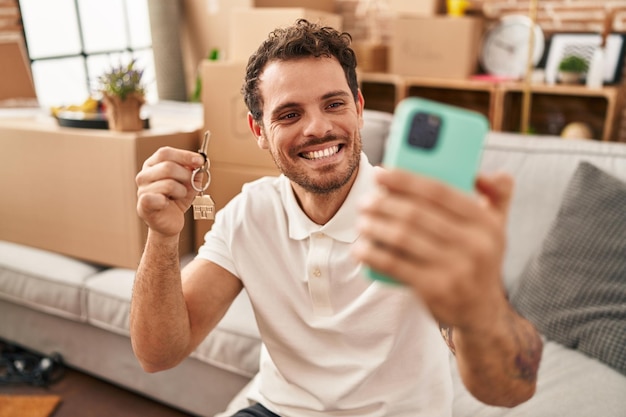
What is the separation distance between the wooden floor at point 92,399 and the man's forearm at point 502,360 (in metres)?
1.41

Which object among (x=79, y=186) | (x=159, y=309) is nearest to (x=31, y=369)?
(x=79, y=186)

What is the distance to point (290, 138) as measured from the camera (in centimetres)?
97

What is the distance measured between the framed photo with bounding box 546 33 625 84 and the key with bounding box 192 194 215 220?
2.95m

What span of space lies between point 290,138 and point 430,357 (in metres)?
0.46

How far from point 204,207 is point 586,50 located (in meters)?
3.12

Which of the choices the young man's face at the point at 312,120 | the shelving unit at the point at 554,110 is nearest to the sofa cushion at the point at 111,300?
the young man's face at the point at 312,120

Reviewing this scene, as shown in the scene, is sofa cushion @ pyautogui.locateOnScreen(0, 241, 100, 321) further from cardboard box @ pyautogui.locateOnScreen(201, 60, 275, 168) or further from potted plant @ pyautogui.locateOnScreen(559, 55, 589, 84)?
potted plant @ pyautogui.locateOnScreen(559, 55, 589, 84)

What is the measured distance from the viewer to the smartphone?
0.46 meters

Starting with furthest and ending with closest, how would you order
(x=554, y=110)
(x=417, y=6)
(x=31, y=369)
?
(x=554, y=110) < (x=417, y=6) < (x=31, y=369)

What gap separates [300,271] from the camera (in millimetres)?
1058

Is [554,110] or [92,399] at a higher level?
[554,110]

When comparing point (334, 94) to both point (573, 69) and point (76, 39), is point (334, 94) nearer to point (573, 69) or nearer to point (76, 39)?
point (573, 69)

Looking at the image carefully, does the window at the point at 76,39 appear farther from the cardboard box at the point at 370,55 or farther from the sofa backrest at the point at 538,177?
the sofa backrest at the point at 538,177

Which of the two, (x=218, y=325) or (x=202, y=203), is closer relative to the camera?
(x=202, y=203)
